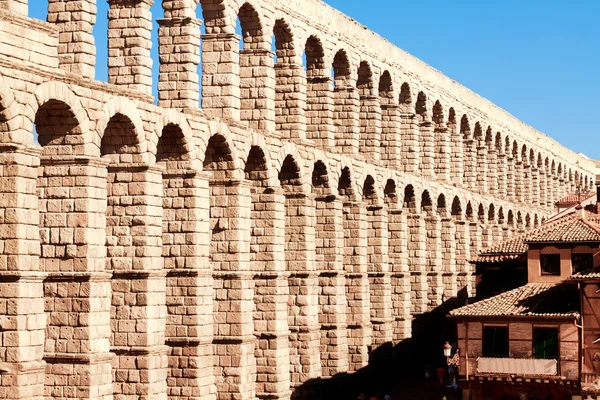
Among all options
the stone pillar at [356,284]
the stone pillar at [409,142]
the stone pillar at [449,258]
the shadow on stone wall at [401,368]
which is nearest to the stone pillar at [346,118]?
the stone pillar at [356,284]

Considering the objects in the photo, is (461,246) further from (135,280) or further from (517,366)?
(135,280)

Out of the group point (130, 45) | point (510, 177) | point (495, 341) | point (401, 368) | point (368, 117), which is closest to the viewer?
point (130, 45)

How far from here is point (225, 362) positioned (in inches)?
1855

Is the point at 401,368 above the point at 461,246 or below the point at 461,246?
below

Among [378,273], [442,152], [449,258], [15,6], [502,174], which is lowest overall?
[378,273]

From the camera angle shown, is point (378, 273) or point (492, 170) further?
point (492, 170)

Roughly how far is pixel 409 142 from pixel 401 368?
12.3 m

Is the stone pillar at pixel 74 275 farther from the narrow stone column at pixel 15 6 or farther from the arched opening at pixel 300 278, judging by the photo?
the arched opening at pixel 300 278

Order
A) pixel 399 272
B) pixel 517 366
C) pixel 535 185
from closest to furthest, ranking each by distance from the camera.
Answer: pixel 517 366
pixel 399 272
pixel 535 185

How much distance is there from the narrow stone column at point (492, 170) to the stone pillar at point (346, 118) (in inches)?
1333

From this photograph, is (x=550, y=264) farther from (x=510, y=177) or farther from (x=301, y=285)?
(x=510, y=177)

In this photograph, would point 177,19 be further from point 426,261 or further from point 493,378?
point 426,261

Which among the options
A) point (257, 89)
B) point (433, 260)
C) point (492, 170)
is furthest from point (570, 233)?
point (492, 170)

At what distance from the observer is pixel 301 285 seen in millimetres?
54375
